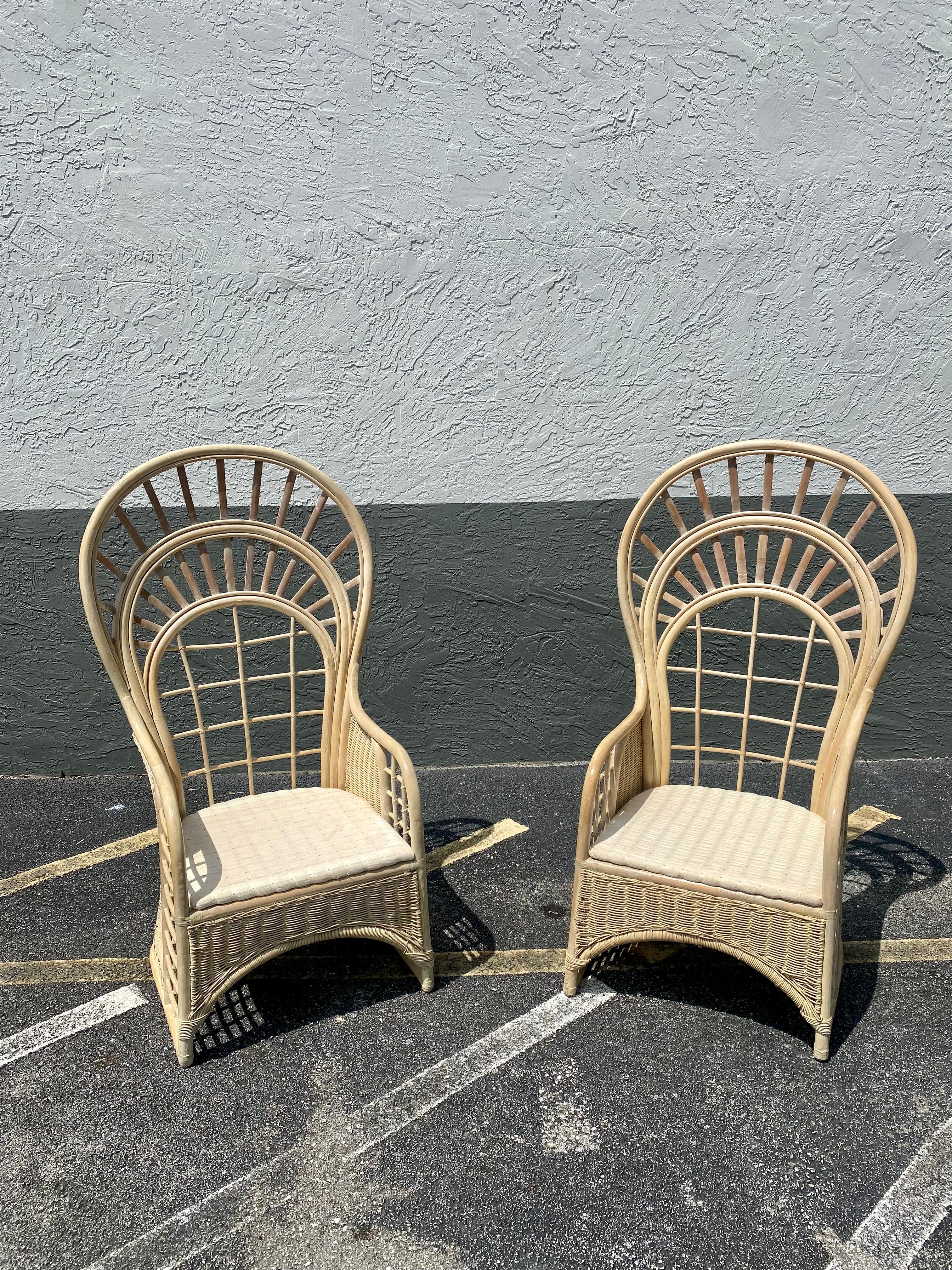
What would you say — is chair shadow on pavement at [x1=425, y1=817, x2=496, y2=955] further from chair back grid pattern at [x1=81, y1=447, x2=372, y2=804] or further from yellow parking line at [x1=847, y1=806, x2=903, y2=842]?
yellow parking line at [x1=847, y1=806, x2=903, y2=842]

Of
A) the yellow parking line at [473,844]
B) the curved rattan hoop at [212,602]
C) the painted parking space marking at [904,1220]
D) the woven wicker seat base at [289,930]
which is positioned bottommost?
the yellow parking line at [473,844]

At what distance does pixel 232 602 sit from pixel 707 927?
1.57 metres

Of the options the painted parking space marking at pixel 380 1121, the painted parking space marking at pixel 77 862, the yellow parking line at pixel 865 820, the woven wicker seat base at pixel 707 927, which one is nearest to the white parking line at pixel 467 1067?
the painted parking space marking at pixel 380 1121

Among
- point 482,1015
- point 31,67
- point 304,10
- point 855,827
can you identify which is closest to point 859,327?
point 855,827

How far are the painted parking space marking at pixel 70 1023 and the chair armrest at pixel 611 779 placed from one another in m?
1.25

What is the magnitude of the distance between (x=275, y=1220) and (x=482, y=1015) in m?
0.74

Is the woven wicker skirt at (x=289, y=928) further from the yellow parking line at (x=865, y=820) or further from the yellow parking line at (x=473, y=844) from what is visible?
the yellow parking line at (x=865, y=820)

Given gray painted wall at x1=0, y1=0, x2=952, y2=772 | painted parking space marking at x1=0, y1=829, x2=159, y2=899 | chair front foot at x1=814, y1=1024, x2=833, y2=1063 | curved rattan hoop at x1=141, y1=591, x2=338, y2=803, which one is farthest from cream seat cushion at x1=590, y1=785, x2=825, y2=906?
painted parking space marking at x1=0, y1=829, x2=159, y2=899

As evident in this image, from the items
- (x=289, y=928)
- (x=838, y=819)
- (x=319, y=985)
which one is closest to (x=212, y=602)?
(x=289, y=928)

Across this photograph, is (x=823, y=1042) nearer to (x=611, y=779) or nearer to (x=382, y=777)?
(x=611, y=779)

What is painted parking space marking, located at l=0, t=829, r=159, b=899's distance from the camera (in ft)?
9.69

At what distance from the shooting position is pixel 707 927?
213 centimetres

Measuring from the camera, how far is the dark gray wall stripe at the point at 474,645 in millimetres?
3779

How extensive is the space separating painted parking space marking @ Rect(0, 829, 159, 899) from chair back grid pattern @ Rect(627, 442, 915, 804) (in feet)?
5.89
